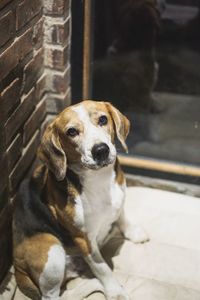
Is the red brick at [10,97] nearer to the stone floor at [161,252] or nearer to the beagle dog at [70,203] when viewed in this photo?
the beagle dog at [70,203]

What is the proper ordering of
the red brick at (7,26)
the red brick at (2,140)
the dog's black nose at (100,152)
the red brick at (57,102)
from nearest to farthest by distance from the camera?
the dog's black nose at (100,152), the red brick at (7,26), the red brick at (2,140), the red brick at (57,102)

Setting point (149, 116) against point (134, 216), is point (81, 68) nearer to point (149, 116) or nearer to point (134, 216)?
point (149, 116)

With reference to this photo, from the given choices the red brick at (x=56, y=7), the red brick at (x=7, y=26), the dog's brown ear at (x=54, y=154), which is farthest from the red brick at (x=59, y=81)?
the dog's brown ear at (x=54, y=154)

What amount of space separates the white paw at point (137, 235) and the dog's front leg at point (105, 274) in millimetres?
246

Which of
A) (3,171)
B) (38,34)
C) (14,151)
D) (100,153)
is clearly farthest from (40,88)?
(100,153)

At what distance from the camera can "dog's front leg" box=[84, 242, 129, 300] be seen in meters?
2.07

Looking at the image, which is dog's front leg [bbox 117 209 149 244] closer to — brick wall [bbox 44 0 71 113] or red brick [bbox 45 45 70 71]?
brick wall [bbox 44 0 71 113]

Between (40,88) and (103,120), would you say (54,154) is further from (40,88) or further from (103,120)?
(40,88)

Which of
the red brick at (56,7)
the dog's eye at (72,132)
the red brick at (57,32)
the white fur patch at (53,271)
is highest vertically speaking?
the red brick at (56,7)

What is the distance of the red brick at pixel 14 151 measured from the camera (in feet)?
7.13

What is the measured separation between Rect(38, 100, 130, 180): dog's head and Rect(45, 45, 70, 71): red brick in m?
0.51

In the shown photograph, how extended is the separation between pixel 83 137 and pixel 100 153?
0.08 meters

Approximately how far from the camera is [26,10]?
6.97 ft

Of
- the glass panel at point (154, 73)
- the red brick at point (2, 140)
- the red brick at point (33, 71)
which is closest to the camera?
the red brick at point (2, 140)
